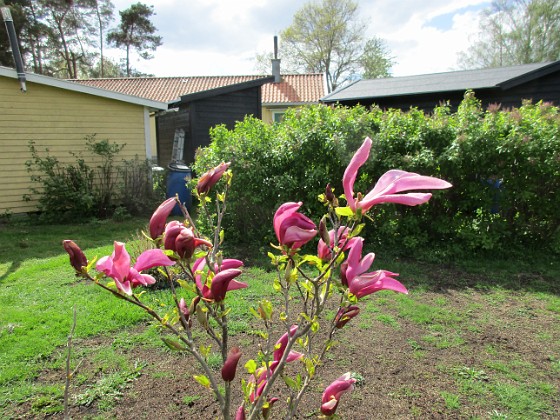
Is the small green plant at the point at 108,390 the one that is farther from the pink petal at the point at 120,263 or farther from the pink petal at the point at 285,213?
the pink petal at the point at 285,213

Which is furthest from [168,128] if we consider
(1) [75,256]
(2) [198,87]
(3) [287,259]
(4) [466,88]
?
(3) [287,259]

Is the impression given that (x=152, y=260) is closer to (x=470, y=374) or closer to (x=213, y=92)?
(x=470, y=374)

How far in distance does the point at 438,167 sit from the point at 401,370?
2.89m

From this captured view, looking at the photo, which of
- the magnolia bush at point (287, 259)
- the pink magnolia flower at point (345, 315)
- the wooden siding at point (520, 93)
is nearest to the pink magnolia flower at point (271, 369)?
the magnolia bush at point (287, 259)

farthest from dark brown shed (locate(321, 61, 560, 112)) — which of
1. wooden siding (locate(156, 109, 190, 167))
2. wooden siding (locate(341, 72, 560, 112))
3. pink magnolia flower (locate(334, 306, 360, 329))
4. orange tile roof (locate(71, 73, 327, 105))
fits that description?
pink magnolia flower (locate(334, 306, 360, 329))

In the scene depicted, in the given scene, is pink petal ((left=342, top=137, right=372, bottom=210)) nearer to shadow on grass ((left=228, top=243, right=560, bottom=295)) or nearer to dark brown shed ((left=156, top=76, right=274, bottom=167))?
shadow on grass ((left=228, top=243, right=560, bottom=295))

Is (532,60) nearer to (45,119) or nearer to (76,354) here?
(45,119)

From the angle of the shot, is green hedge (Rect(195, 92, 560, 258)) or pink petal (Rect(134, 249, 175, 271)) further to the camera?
green hedge (Rect(195, 92, 560, 258))

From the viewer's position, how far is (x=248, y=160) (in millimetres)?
5059

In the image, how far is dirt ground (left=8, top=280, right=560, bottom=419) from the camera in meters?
2.03

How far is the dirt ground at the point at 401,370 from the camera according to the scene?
2031 millimetres

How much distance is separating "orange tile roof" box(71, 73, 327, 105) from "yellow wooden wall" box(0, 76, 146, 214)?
8.54 meters

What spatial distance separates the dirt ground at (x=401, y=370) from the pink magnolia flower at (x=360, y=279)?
141 cm

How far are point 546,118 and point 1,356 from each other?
5.71m
